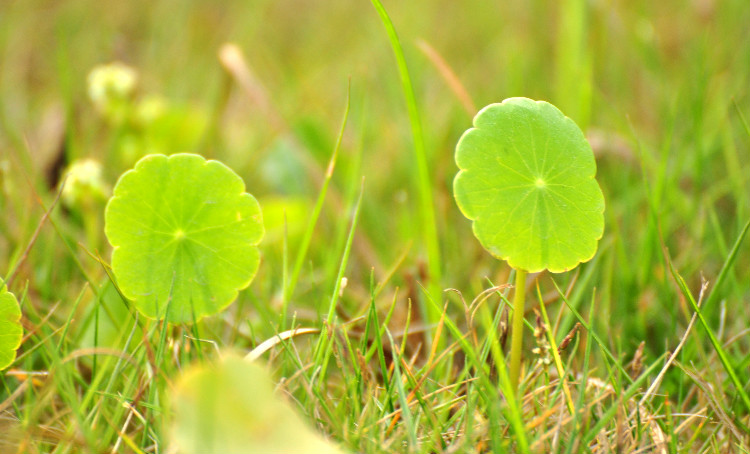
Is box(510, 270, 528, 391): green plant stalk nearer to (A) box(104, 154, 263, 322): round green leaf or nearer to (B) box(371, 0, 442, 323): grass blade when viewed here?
(B) box(371, 0, 442, 323): grass blade

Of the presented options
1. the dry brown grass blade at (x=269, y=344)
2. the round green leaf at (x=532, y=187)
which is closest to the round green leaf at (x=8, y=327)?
the dry brown grass blade at (x=269, y=344)

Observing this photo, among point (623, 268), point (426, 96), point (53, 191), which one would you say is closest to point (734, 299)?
point (623, 268)

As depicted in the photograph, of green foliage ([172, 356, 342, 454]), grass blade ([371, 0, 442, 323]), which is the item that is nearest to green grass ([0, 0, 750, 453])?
grass blade ([371, 0, 442, 323])

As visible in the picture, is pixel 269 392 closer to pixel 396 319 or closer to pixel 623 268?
pixel 396 319

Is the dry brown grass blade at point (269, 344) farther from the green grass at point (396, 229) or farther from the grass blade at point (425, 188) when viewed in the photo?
the grass blade at point (425, 188)

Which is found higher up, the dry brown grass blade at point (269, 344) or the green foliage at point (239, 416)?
the green foliage at point (239, 416)
